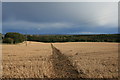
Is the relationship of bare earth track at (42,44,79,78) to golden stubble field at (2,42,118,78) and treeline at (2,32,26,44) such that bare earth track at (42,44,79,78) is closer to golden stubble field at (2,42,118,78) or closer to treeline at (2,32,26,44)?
golden stubble field at (2,42,118,78)

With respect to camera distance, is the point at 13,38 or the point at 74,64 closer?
the point at 74,64

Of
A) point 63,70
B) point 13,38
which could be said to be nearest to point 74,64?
point 63,70

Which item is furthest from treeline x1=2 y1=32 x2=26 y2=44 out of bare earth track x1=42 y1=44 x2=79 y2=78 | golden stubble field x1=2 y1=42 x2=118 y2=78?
bare earth track x1=42 y1=44 x2=79 y2=78

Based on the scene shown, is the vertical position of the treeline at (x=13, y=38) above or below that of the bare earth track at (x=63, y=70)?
above

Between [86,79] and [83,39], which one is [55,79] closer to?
[86,79]

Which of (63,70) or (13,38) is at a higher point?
(13,38)

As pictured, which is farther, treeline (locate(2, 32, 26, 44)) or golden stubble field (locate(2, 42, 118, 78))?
treeline (locate(2, 32, 26, 44))

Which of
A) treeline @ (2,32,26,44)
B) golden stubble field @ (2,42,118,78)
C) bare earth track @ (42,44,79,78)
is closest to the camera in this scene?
bare earth track @ (42,44,79,78)

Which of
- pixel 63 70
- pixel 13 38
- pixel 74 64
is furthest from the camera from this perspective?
pixel 13 38

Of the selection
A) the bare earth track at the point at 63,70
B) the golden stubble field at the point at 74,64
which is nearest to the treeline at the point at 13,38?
the golden stubble field at the point at 74,64

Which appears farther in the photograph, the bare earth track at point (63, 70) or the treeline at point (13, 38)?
the treeline at point (13, 38)

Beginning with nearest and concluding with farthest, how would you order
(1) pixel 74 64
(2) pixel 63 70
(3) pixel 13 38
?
1. (2) pixel 63 70
2. (1) pixel 74 64
3. (3) pixel 13 38

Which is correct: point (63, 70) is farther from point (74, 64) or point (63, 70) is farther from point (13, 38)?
point (13, 38)

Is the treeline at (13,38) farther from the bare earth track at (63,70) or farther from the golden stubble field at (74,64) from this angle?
the bare earth track at (63,70)
